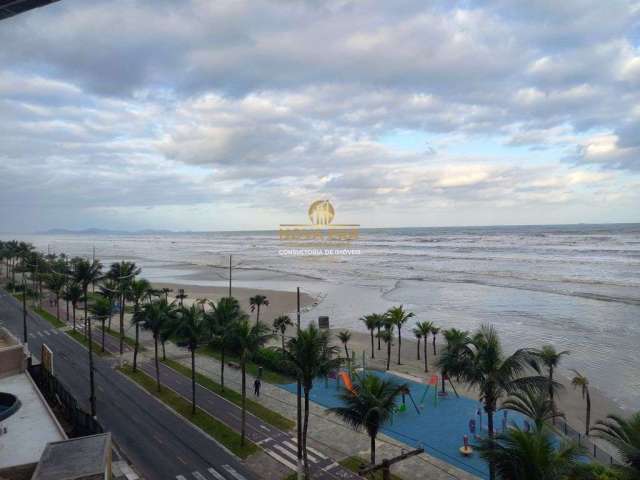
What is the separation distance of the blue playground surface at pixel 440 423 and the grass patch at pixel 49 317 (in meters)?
41.3

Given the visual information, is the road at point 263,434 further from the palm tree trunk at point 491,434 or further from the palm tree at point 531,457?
the palm tree at point 531,457

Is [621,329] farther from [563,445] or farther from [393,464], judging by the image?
[563,445]

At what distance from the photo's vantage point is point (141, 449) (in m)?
27.0

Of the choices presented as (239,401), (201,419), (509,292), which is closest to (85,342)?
(239,401)

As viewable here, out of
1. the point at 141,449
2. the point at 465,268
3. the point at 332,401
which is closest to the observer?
the point at 141,449

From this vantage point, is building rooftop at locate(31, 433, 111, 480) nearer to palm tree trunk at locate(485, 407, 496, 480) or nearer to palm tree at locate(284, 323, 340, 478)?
palm tree at locate(284, 323, 340, 478)

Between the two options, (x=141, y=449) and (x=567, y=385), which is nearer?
(x=141, y=449)

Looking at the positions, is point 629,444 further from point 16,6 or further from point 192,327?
point 16,6

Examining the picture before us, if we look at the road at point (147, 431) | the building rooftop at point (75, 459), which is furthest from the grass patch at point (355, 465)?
the building rooftop at point (75, 459)

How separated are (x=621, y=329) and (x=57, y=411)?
56.1 m

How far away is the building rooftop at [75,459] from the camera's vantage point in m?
18.4

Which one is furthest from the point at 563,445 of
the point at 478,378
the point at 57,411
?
the point at 57,411

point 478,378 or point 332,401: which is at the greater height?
point 478,378

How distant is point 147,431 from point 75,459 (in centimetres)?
1045
